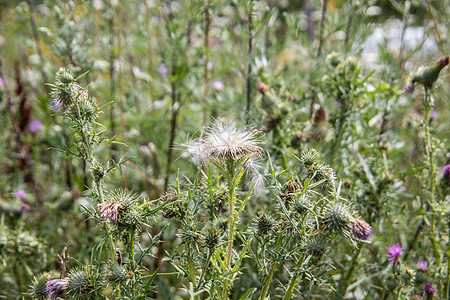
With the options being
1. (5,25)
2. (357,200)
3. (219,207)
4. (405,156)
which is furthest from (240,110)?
(5,25)

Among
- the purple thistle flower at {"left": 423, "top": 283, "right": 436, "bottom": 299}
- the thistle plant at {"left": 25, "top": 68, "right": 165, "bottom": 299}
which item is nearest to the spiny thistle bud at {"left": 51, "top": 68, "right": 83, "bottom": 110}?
the thistle plant at {"left": 25, "top": 68, "right": 165, "bottom": 299}

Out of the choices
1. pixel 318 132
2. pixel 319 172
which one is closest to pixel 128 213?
pixel 319 172

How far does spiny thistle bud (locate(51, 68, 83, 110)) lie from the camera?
1.14 metres

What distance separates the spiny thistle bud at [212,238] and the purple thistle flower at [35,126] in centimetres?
256

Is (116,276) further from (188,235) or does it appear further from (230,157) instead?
(230,157)

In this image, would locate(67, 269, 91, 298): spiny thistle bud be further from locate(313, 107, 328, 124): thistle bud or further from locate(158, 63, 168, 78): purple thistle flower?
locate(158, 63, 168, 78): purple thistle flower

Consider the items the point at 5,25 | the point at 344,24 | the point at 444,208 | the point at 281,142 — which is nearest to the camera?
the point at 444,208

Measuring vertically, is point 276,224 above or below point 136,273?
above

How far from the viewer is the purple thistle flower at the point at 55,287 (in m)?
1.19

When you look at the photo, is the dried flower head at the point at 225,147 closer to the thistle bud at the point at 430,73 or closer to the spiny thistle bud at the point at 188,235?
the spiny thistle bud at the point at 188,235

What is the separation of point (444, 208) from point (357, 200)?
0.36 m

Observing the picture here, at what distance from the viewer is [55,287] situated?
3.99 ft

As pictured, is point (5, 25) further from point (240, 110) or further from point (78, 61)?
point (240, 110)

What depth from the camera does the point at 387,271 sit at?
170 cm
